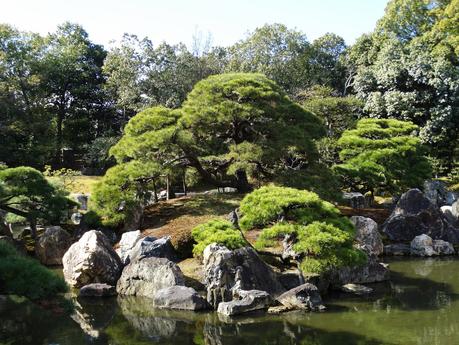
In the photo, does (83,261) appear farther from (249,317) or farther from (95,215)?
(249,317)

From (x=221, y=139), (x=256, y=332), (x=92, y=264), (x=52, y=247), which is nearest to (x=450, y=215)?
(x=221, y=139)

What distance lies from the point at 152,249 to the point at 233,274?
2.80 m

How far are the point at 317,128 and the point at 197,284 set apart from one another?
23.6 ft

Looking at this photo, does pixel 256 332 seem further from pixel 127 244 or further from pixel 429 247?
pixel 429 247

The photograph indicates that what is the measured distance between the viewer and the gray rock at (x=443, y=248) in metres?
16.5

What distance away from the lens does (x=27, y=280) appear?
6660mm

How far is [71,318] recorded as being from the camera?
33.1 ft

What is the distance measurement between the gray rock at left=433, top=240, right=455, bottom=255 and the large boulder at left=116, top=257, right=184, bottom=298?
9.36 meters

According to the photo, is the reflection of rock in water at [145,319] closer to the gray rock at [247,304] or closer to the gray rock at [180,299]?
the gray rock at [180,299]

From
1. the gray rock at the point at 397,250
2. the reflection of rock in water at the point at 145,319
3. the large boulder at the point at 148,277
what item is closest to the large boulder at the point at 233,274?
the large boulder at the point at 148,277

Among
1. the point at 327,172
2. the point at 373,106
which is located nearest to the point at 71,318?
the point at 327,172

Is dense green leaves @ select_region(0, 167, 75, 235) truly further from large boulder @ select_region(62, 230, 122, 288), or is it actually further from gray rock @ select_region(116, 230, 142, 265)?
large boulder @ select_region(62, 230, 122, 288)

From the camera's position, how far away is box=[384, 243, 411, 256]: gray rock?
54.9 ft

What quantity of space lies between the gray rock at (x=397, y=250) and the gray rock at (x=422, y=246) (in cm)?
17
